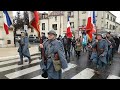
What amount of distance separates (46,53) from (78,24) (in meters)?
33.7

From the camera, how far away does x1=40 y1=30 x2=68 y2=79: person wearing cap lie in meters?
4.48

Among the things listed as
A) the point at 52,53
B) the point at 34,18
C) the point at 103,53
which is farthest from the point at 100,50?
the point at 34,18

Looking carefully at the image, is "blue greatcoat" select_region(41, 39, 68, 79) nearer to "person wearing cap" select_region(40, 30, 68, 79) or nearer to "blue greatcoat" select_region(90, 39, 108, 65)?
"person wearing cap" select_region(40, 30, 68, 79)

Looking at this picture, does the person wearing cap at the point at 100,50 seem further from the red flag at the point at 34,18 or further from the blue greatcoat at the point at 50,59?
the red flag at the point at 34,18

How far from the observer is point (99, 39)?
7082mm

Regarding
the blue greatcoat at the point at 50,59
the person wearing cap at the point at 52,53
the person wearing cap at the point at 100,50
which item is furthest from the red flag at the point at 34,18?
the person wearing cap at the point at 100,50

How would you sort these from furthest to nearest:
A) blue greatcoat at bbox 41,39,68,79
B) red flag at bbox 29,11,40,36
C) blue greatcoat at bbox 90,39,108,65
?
blue greatcoat at bbox 90,39,108,65 < blue greatcoat at bbox 41,39,68,79 < red flag at bbox 29,11,40,36

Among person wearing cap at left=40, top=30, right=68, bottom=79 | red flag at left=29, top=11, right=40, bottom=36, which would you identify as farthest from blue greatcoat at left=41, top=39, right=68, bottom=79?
red flag at left=29, top=11, right=40, bottom=36

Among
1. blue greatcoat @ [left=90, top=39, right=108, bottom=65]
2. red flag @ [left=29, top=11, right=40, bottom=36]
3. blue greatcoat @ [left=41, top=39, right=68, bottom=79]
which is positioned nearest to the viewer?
red flag @ [left=29, top=11, right=40, bottom=36]

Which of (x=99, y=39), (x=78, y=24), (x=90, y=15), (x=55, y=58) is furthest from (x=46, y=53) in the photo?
(x=78, y=24)

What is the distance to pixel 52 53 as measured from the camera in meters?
4.55

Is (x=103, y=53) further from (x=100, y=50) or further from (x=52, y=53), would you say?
(x=52, y=53)
